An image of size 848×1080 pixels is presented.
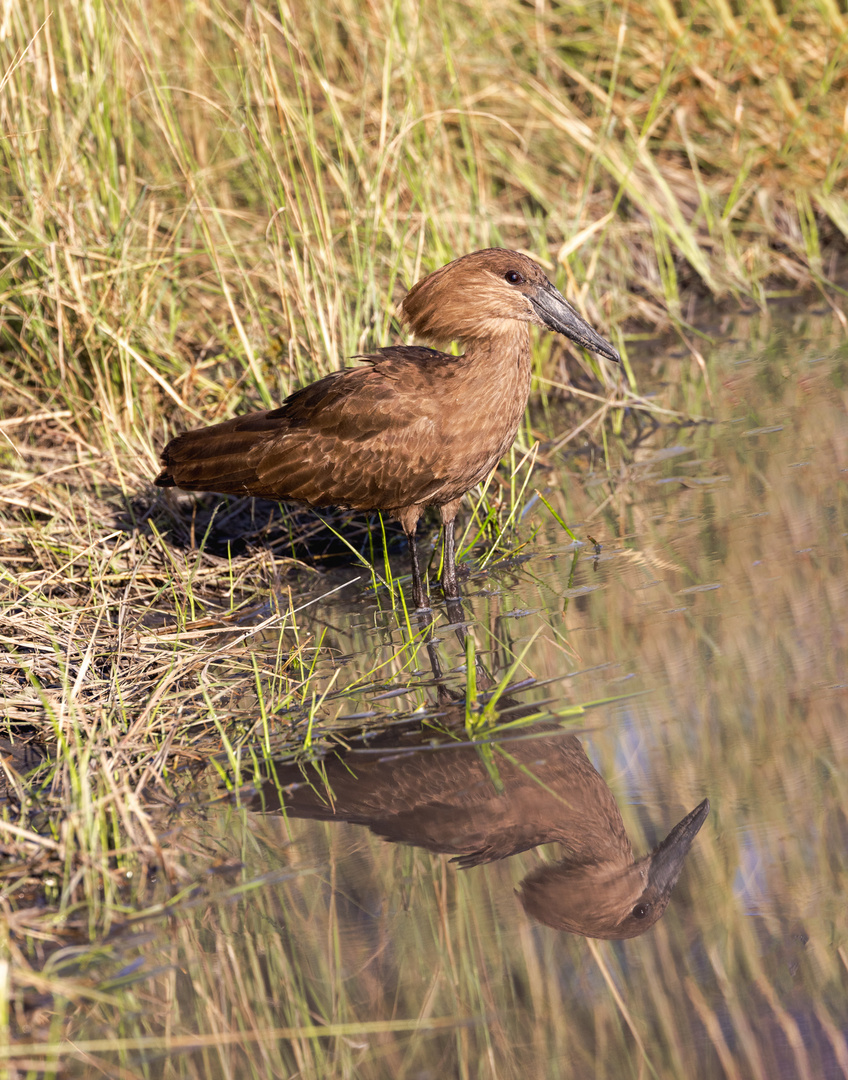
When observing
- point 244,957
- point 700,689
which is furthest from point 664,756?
point 244,957

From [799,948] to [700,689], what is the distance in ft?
3.31

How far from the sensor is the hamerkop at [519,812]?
240 centimetres

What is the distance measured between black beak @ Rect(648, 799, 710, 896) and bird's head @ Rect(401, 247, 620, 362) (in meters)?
2.15

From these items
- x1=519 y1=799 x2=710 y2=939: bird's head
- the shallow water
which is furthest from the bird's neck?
x1=519 y1=799 x2=710 y2=939: bird's head

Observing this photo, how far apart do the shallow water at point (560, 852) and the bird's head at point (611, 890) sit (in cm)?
3

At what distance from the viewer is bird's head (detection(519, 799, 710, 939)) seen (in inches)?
91.4

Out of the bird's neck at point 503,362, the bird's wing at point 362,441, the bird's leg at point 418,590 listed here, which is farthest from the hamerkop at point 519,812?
the bird's neck at point 503,362

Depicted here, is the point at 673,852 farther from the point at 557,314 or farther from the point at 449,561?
the point at 557,314

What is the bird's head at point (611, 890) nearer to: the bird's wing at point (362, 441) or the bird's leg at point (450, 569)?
the bird's leg at point (450, 569)

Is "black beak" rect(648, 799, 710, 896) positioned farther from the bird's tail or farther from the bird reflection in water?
the bird's tail

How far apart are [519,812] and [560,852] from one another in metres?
0.18

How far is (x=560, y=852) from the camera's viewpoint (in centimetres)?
259

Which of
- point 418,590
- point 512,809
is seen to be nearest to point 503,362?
point 418,590

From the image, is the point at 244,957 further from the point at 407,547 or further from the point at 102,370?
the point at 102,370
